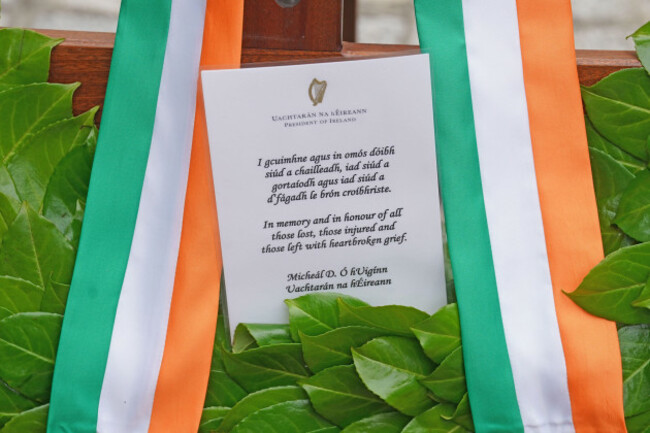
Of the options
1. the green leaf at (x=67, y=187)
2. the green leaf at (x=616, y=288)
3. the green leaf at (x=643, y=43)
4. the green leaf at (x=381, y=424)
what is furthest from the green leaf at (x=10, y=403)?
the green leaf at (x=643, y=43)

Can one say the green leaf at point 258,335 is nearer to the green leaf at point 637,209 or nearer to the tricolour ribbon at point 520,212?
the tricolour ribbon at point 520,212

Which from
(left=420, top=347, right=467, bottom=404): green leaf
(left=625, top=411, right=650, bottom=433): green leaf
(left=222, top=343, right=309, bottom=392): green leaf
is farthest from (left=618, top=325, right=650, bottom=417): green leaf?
(left=222, top=343, right=309, bottom=392): green leaf

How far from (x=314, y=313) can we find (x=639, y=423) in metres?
0.23

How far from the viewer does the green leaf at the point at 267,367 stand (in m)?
0.41

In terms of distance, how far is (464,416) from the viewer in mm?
404

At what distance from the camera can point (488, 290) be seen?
1.35 feet

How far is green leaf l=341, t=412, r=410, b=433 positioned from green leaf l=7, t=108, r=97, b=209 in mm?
244

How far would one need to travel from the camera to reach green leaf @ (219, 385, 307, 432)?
41 cm

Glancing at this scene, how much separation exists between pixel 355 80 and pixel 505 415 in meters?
0.24

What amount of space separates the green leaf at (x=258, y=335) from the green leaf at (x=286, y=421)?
42mm

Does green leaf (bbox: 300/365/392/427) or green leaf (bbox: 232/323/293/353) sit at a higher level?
green leaf (bbox: 232/323/293/353)

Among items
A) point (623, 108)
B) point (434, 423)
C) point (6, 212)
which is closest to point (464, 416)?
point (434, 423)

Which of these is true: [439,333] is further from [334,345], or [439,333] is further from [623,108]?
[623,108]

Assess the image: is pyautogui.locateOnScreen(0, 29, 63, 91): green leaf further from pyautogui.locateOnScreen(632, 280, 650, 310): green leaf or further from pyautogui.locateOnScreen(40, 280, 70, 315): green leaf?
pyautogui.locateOnScreen(632, 280, 650, 310): green leaf
